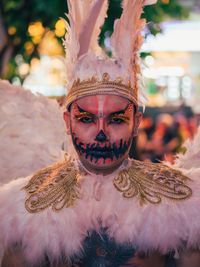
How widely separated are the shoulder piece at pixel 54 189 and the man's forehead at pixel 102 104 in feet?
1.07

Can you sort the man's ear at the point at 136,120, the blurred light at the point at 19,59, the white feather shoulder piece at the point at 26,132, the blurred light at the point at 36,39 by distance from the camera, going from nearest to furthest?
the man's ear at the point at 136,120 < the white feather shoulder piece at the point at 26,132 < the blurred light at the point at 36,39 < the blurred light at the point at 19,59

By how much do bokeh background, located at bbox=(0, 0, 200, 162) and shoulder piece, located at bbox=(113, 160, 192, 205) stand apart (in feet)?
0.57

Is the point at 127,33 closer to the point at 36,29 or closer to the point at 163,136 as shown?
the point at 36,29

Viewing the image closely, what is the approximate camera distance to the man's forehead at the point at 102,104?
5.04 feet

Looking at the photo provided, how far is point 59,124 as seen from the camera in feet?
7.06

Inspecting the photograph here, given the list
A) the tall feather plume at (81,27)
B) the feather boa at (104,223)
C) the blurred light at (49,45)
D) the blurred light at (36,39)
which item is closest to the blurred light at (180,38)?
the blurred light at (49,45)

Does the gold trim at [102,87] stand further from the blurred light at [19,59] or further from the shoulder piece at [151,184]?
the blurred light at [19,59]

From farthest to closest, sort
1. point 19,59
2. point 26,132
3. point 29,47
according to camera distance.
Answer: point 19,59 → point 29,47 → point 26,132

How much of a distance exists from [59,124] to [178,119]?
4.29m

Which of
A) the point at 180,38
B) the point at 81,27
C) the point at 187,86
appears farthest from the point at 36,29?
the point at 187,86

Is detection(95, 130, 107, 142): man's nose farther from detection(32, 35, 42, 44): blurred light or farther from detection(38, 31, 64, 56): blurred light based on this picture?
detection(32, 35, 42, 44): blurred light

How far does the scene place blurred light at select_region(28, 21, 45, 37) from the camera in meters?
3.93

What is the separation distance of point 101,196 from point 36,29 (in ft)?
9.70

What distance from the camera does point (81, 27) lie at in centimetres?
167
